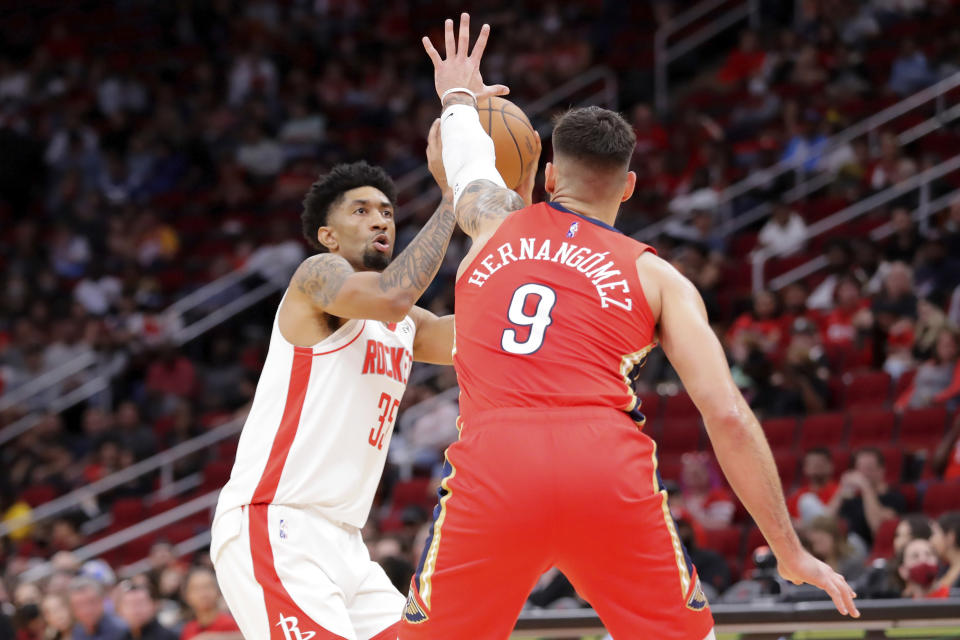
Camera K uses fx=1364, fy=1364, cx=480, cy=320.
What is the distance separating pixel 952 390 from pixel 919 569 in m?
2.86

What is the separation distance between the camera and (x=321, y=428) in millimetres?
4441

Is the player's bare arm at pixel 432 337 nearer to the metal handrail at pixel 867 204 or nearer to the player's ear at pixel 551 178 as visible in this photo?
the player's ear at pixel 551 178

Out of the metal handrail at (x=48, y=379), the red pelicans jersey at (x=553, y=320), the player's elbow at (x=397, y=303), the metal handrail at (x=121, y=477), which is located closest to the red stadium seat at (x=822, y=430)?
the metal handrail at (x=121, y=477)

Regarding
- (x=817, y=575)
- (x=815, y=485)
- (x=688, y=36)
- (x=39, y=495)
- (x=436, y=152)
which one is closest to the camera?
(x=817, y=575)

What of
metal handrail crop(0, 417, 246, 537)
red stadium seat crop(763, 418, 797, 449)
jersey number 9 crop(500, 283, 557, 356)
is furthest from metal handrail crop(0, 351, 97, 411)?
jersey number 9 crop(500, 283, 557, 356)

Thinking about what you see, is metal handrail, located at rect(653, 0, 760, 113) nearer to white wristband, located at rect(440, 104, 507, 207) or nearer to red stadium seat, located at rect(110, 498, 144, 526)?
red stadium seat, located at rect(110, 498, 144, 526)

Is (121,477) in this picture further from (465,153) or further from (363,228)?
(465,153)

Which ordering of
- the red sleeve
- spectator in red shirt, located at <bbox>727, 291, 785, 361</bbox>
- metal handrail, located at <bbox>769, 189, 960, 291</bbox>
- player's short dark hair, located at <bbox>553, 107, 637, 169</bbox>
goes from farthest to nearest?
metal handrail, located at <bbox>769, 189, 960, 291</bbox> < spectator in red shirt, located at <bbox>727, 291, 785, 361</bbox> < the red sleeve < player's short dark hair, located at <bbox>553, 107, 637, 169</bbox>

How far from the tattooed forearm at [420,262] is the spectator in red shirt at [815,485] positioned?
5289 mm

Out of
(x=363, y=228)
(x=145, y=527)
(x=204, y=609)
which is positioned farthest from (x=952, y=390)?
(x=145, y=527)

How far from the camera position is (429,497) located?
10945 millimetres

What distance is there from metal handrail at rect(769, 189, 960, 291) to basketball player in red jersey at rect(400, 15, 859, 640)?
867cm

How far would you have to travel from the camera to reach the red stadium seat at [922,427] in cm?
935

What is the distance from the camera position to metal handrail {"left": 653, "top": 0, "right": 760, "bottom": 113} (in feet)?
52.7
